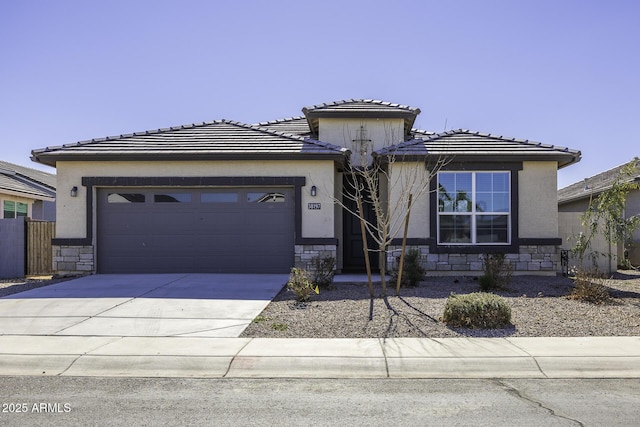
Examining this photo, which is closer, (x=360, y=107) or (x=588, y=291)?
(x=588, y=291)

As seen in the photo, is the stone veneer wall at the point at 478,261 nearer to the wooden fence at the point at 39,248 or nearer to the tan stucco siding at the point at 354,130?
the tan stucco siding at the point at 354,130

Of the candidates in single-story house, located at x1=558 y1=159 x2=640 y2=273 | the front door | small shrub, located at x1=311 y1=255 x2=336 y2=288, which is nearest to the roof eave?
the front door

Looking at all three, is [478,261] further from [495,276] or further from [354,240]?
[354,240]

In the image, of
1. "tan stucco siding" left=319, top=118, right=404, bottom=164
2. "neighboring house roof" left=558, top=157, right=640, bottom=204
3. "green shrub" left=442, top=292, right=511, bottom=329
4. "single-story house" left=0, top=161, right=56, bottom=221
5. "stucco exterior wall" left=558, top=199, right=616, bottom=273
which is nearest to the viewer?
"green shrub" left=442, top=292, right=511, bottom=329

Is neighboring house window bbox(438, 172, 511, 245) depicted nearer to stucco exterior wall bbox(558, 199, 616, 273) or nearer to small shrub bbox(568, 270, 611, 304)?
stucco exterior wall bbox(558, 199, 616, 273)

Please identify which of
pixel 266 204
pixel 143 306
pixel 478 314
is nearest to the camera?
pixel 478 314

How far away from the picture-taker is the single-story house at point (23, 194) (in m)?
21.3

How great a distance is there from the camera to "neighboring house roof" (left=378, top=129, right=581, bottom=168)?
13.9 m

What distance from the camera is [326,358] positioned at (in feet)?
21.8

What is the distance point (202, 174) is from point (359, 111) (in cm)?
527

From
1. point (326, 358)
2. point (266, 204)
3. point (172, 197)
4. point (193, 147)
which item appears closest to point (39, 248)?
point (172, 197)

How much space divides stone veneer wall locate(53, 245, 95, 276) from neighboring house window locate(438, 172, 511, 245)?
32.5 feet

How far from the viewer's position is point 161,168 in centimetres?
1430

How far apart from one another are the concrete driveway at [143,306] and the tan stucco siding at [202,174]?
1.70m
